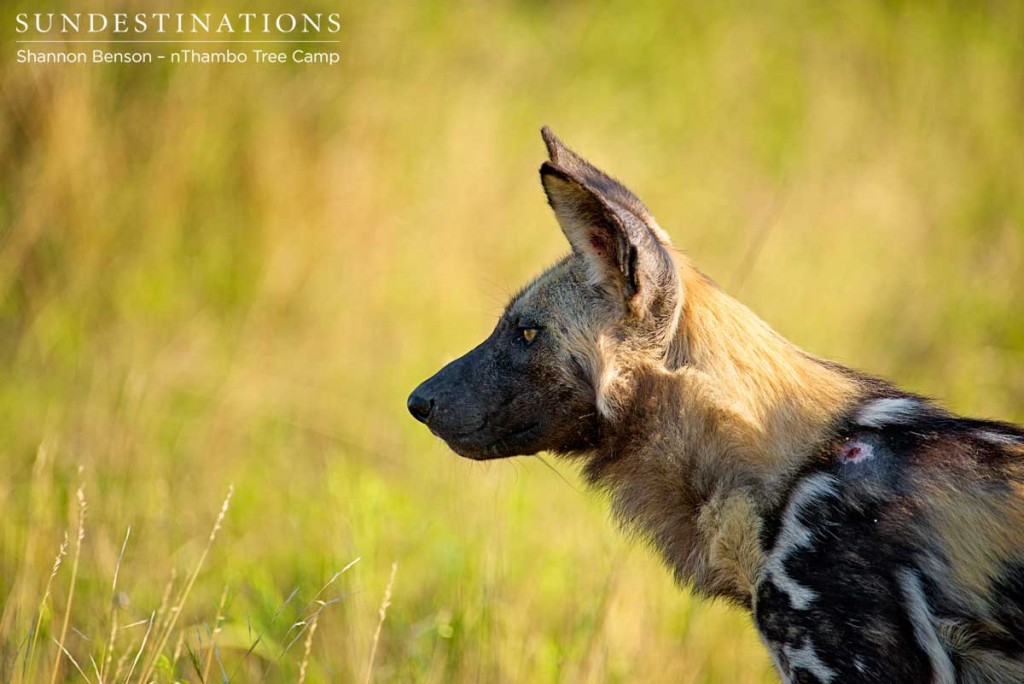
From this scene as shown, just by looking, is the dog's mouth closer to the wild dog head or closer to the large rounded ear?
the wild dog head

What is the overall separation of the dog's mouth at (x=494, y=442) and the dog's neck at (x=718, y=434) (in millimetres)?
201

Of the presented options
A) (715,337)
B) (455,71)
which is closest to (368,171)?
(455,71)

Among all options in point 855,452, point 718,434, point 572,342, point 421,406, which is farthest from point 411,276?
point 855,452

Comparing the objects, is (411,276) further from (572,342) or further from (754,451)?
(754,451)

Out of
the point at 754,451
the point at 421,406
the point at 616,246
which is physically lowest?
the point at 421,406

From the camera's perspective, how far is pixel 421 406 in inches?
113

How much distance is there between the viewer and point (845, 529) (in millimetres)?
2307

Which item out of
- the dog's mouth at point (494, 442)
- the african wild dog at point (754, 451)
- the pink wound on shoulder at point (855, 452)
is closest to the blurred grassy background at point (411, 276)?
the dog's mouth at point (494, 442)

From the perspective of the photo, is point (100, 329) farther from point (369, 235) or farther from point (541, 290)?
point (541, 290)

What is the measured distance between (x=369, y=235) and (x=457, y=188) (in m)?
0.65

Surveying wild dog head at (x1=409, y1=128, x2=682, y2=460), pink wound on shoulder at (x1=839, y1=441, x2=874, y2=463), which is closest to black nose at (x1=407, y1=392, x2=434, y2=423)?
wild dog head at (x1=409, y1=128, x2=682, y2=460)

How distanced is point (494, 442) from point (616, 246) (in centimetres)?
61

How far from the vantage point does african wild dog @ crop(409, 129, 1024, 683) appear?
2.22 meters

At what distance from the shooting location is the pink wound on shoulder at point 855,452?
2.43 meters
